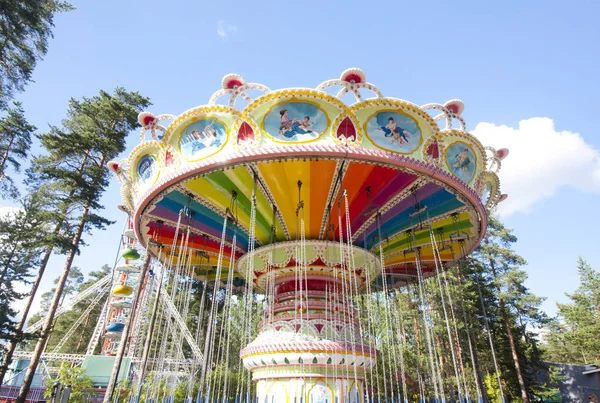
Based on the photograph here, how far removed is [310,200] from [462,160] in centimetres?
354

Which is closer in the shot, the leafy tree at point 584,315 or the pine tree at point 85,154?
the pine tree at point 85,154

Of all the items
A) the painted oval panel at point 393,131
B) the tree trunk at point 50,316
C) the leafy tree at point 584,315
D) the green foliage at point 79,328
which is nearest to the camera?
the painted oval panel at point 393,131

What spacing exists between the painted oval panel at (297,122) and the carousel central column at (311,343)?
323 centimetres

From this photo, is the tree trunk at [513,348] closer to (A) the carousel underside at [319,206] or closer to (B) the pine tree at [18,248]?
(A) the carousel underside at [319,206]

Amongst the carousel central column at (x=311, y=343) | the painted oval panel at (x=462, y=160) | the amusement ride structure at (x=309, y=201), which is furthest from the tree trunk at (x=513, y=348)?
the painted oval panel at (x=462, y=160)

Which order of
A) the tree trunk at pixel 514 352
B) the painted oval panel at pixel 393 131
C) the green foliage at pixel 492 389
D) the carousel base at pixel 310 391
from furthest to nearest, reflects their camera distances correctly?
the tree trunk at pixel 514 352, the green foliage at pixel 492 389, the carousel base at pixel 310 391, the painted oval panel at pixel 393 131

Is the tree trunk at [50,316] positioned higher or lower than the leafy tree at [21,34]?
lower

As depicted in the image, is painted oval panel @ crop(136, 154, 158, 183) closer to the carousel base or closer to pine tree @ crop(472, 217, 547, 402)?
the carousel base

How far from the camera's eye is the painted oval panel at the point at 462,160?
7527mm

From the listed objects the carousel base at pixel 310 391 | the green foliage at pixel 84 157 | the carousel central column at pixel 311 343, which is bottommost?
the carousel base at pixel 310 391

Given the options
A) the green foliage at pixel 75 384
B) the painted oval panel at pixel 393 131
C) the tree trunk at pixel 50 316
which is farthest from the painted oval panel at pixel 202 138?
the green foliage at pixel 75 384

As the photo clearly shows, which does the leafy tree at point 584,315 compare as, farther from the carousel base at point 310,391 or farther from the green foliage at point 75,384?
the green foliage at point 75,384

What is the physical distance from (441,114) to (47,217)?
14564 mm

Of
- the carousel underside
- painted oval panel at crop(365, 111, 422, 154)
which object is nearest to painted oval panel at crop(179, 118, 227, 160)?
the carousel underside
